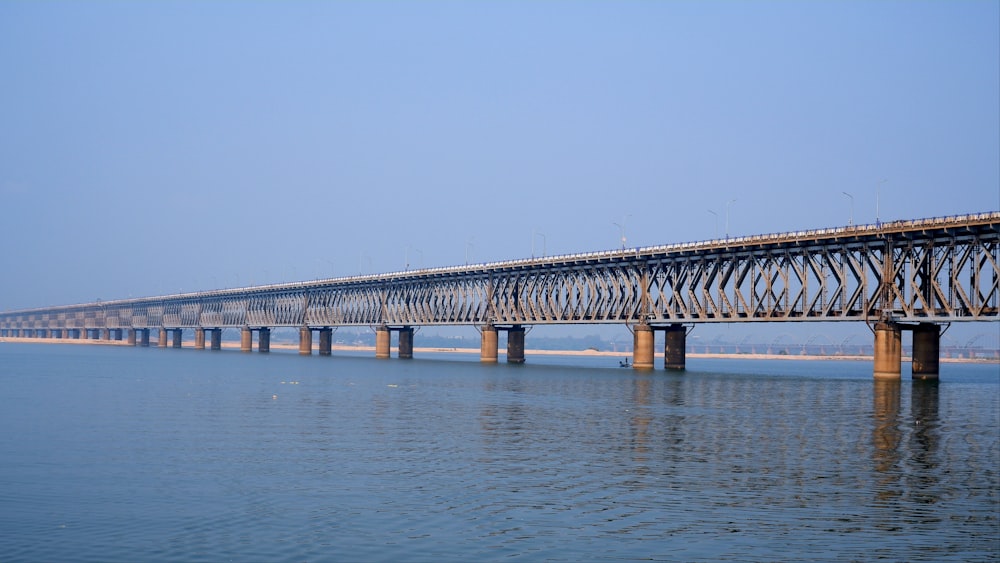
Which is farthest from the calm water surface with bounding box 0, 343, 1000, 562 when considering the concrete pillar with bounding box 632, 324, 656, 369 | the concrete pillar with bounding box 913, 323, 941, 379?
the concrete pillar with bounding box 632, 324, 656, 369

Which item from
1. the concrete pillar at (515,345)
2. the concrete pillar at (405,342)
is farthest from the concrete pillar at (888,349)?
the concrete pillar at (405,342)

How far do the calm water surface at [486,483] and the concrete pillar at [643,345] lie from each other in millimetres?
63219

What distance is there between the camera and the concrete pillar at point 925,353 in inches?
3845

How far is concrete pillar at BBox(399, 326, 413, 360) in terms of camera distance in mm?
185475

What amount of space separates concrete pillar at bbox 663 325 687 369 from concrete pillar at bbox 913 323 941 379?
30230 millimetres

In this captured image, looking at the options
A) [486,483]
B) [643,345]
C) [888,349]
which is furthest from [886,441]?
[643,345]

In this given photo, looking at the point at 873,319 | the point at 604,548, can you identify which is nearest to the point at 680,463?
the point at 604,548

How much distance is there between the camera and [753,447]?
4228 centimetres

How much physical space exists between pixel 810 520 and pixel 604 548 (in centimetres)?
635

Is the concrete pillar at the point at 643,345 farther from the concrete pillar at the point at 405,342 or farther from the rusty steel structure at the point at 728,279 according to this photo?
the concrete pillar at the point at 405,342

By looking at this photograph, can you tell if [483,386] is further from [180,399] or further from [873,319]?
[873,319]

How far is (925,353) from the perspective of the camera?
328 feet

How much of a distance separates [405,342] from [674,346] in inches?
2784

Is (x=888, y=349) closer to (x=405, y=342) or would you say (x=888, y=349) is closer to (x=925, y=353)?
(x=925, y=353)
